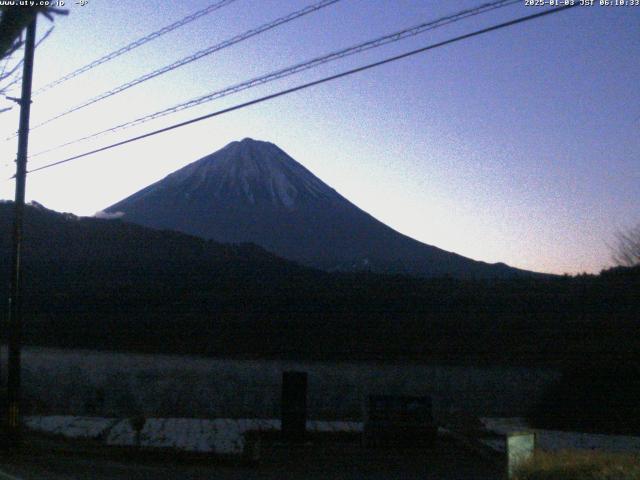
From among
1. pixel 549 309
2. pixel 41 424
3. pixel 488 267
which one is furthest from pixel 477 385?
pixel 488 267

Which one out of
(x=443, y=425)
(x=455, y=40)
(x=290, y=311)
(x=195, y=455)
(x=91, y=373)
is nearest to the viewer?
(x=455, y=40)

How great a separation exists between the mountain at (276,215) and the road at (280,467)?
153ft

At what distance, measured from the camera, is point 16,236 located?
58.5ft

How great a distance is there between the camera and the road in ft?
49.9

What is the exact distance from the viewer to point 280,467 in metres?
17.4

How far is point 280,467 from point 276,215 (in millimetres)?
69186

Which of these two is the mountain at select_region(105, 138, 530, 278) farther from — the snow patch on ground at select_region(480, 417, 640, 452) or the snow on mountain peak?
the snow patch on ground at select_region(480, 417, 640, 452)

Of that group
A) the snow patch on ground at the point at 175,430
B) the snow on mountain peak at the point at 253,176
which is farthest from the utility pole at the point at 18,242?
the snow on mountain peak at the point at 253,176

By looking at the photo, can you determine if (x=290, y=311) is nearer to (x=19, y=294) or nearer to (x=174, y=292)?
(x=174, y=292)

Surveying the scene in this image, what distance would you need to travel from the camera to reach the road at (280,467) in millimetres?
15219

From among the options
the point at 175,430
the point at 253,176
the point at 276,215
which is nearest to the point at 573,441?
the point at 175,430

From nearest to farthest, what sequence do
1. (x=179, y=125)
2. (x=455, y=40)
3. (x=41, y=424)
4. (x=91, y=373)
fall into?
1. (x=455, y=40)
2. (x=179, y=125)
3. (x=41, y=424)
4. (x=91, y=373)

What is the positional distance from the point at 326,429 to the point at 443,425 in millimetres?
3282

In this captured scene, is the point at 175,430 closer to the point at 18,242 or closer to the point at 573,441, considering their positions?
the point at 18,242
